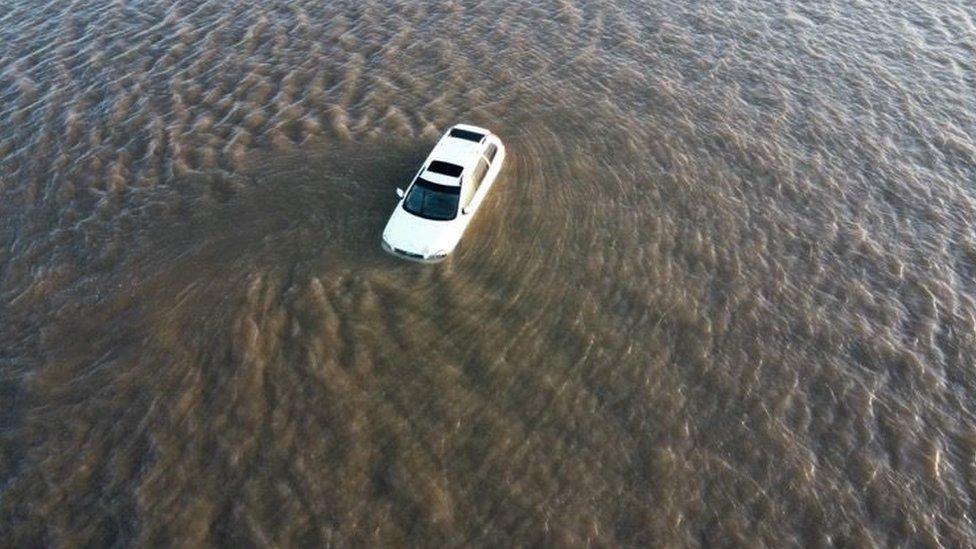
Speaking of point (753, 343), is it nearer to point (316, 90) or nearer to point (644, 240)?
point (644, 240)

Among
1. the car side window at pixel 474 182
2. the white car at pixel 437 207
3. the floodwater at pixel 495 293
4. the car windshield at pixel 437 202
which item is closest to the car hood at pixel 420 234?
the white car at pixel 437 207

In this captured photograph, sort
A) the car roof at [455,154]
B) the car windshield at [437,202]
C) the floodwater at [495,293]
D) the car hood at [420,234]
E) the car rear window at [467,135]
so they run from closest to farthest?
the floodwater at [495,293], the car hood at [420,234], the car windshield at [437,202], the car roof at [455,154], the car rear window at [467,135]

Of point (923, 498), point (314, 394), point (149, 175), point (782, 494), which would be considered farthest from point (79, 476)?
point (923, 498)

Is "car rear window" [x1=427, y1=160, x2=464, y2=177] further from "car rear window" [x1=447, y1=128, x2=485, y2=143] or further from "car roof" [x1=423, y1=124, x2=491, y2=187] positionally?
"car rear window" [x1=447, y1=128, x2=485, y2=143]

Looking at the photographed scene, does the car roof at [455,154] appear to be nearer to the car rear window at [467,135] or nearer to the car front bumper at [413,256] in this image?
the car rear window at [467,135]

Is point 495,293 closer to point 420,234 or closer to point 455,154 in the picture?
point 420,234

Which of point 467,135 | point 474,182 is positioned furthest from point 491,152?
point 474,182
